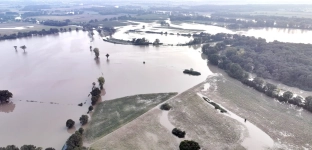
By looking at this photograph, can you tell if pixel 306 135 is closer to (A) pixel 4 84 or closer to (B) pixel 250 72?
(B) pixel 250 72

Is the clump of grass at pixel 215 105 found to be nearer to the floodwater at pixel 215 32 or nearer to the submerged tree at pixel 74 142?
the submerged tree at pixel 74 142

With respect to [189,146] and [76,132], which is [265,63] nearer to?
[189,146]

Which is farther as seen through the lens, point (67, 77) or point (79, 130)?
point (67, 77)

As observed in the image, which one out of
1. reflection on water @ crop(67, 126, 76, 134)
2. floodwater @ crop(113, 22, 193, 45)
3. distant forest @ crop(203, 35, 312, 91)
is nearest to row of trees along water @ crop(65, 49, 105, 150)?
reflection on water @ crop(67, 126, 76, 134)

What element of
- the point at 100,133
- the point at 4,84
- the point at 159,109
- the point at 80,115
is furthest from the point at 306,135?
the point at 4,84

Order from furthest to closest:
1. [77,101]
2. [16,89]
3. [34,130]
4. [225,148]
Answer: [16,89] < [77,101] < [34,130] < [225,148]

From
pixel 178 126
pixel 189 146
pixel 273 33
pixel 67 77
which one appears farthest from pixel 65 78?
pixel 273 33
